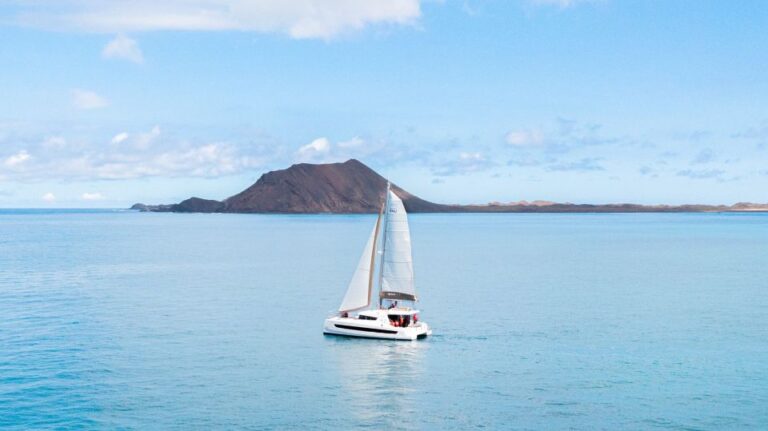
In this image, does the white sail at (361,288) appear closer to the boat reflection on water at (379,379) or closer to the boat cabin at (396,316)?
the boat cabin at (396,316)

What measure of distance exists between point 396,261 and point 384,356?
10.6 meters

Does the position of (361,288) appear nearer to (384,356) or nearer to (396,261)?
(396,261)

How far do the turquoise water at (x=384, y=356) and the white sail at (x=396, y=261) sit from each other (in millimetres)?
4847

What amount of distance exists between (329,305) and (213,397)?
33396mm

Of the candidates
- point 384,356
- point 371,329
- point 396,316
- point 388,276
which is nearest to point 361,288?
point 388,276

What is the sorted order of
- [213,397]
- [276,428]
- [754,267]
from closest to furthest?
[276,428]
[213,397]
[754,267]

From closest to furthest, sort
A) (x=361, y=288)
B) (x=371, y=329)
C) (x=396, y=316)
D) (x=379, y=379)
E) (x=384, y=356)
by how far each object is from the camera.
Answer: (x=379, y=379)
(x=384, y=356)
(x=371, y=329)
(x=396, y=316)
(x=361, y=288)

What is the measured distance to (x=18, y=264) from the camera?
383 ft

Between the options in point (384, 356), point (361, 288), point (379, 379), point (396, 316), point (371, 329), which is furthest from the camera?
point (361, 288)

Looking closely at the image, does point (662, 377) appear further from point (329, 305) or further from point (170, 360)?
point (329, 305)

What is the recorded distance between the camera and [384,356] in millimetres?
52375

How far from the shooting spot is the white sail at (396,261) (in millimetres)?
60781

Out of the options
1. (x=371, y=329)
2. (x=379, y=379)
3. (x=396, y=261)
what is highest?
(x=396, y=261)

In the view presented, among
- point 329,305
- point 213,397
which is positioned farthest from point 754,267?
point 213,397
